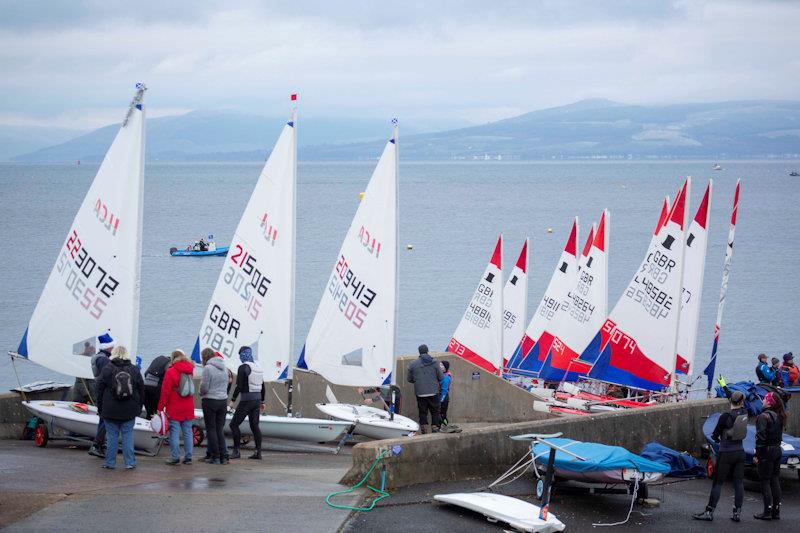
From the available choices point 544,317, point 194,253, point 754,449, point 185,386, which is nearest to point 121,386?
point 185,386

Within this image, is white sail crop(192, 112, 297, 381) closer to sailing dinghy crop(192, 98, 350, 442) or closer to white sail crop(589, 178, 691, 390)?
sailing dinghy crop(192, 98, 350, 442)

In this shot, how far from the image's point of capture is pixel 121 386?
38.8ft

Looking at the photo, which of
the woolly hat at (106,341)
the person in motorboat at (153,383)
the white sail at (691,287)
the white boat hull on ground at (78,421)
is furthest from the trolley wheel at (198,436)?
the white sail at (691,287)

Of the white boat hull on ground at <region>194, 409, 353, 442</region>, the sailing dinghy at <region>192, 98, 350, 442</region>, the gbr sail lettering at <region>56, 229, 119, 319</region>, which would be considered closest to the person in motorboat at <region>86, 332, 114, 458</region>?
the gbr sail lettering at <region>56, 229, 119, 319</region>

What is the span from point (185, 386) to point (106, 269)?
351 cm

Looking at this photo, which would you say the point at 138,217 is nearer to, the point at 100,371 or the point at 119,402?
the point at 100,371

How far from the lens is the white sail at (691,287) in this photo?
864 inches

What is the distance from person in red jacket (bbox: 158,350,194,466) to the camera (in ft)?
40.1

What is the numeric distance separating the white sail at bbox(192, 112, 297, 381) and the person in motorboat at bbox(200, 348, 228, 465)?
402cm

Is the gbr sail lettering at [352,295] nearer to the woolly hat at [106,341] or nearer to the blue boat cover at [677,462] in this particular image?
the woolly hat at [106,341]

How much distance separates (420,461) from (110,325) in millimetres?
5374

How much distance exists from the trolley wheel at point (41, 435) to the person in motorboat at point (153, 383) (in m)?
1.29

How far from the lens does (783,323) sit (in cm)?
5156

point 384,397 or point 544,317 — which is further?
point 544,317
